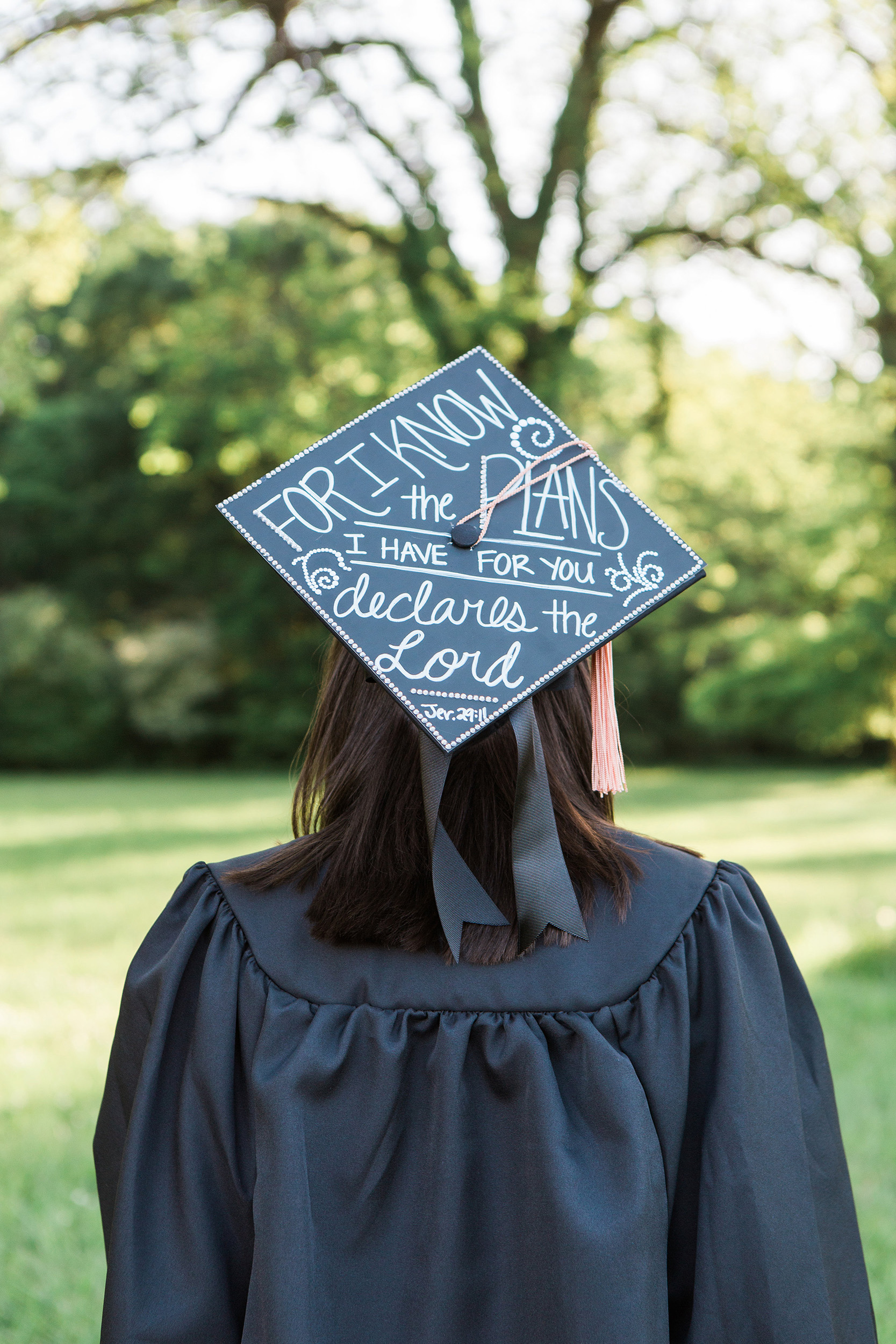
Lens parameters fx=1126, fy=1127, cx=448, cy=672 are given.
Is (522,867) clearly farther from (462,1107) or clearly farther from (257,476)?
(257,476)

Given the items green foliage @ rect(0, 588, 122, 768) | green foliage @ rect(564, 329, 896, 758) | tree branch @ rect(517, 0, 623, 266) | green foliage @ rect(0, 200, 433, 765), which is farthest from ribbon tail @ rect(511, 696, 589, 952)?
green foliage @ rect(0, 588, 122, 768)

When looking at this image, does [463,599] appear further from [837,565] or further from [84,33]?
[837,565]

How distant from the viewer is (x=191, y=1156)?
1405 mm

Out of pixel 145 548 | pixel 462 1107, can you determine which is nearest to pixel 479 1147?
pixel 462 1107

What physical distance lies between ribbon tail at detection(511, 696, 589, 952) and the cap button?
0.81ft

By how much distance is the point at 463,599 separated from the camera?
4.72 feet

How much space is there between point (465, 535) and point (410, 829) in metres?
0.38

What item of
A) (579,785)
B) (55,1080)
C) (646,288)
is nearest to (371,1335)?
(579,785)

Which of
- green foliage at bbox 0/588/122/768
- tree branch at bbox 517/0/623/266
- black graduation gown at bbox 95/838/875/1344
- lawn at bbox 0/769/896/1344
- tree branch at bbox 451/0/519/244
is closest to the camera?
black graduation gown at bbox 95/838/875/1344

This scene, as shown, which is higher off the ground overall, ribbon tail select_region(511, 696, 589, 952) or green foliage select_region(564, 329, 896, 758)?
green foliage select_region(564, 329, 896, 758)

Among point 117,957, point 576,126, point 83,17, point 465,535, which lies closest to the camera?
point 465,535

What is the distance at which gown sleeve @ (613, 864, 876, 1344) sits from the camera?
52.7 inches

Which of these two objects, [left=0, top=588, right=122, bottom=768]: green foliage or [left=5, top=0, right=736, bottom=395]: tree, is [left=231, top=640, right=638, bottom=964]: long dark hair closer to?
[left=5, top=0, right=736, bottom=395]: tree

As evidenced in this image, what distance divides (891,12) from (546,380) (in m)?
4.27
